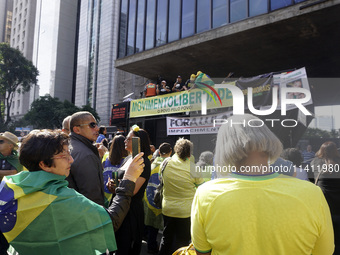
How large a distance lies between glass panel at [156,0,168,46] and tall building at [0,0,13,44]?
7758cm

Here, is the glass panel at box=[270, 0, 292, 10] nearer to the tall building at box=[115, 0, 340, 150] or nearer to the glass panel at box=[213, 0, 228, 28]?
the tall building at box=[115, 0, 340, 150]

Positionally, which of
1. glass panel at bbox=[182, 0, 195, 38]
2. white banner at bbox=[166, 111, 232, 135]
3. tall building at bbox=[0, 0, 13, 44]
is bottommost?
white banner at bbox=[166, 111, 232, 135]

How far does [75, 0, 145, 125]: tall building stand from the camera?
3850 cm

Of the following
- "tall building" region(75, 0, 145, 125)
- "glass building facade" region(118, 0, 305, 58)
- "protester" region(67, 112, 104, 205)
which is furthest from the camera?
"tall building" region(75, 0, 145, 125)

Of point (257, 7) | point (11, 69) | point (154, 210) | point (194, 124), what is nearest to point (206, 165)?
point (154, 210)

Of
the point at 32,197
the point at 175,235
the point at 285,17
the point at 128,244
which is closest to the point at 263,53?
the point at 285,17

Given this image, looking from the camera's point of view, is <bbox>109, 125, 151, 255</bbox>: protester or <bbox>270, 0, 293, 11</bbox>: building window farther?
<bbox>270, 0, 293, 11</bbox>: building window

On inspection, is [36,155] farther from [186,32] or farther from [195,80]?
[186,32]

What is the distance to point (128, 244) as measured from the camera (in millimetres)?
2611

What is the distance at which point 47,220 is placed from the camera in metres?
1.41

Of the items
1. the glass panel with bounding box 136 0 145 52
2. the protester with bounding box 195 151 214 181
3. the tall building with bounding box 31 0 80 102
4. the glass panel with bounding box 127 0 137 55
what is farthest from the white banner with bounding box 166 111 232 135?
the tall building with bounding box 31 0 80 102

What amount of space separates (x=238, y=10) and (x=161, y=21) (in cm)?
540

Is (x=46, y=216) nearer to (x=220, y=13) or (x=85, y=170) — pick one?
(x=85, y=170)

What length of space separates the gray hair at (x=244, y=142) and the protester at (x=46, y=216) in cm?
82
